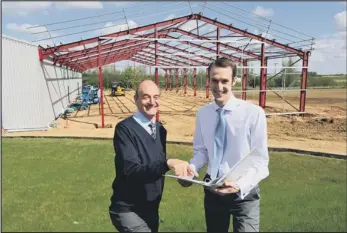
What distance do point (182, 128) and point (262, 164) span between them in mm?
12276

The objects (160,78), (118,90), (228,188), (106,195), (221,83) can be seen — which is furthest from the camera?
(160,78)

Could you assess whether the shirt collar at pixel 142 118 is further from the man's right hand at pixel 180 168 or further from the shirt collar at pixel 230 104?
the shirt collar at pixel 230 104

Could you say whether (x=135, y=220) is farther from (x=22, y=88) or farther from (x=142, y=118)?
(x=22, y=88)

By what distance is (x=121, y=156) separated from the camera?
83.7 inches

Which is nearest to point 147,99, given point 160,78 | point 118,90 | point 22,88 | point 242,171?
point 242,171

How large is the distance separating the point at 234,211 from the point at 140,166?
66 cm

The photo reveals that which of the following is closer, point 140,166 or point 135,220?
point 140,166

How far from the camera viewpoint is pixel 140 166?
6.82ft

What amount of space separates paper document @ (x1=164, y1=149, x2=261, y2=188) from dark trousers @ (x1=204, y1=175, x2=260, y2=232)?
0.15 metres

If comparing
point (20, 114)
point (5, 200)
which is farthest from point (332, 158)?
point (20, 114)

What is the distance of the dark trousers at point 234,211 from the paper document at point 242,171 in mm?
150

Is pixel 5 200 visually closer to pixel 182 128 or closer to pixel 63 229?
pixel 63 229

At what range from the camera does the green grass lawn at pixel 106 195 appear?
14.5 feet

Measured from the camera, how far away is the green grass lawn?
174 inches
